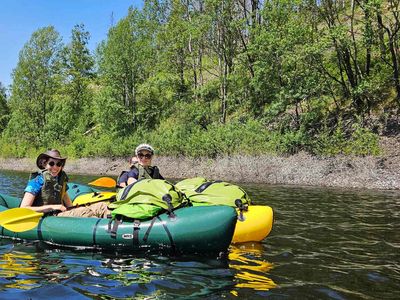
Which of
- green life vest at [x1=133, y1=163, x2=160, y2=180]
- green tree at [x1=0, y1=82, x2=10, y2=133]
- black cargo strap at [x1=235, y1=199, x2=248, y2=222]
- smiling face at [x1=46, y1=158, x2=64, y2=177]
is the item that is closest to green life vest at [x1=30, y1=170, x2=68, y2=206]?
smiling face at [x1=46, y1=158, x2=64, y2=177]

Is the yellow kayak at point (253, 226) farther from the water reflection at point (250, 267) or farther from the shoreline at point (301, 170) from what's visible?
the shoreline at point (301, 170)

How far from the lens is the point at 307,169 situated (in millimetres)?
15898

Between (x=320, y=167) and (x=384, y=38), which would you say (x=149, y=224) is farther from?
(x=384, y=38)

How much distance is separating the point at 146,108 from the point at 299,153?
14719 mm

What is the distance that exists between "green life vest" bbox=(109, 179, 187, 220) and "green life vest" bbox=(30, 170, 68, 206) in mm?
1149

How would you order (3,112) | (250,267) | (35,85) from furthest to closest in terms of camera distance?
(3,112), (35,85), (250,267)

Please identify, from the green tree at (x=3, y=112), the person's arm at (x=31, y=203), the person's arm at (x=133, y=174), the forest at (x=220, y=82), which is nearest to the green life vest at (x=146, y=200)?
the person's arm at (x=133, y=174)

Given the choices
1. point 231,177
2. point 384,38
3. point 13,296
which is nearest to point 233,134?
point 231,177

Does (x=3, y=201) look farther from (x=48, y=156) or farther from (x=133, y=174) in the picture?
(x=133, y=174)

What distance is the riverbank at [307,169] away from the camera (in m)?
14.4

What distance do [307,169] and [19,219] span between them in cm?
1211

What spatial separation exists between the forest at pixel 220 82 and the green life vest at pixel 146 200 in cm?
1171

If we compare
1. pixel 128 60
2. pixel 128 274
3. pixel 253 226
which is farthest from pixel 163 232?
pixel 128 60

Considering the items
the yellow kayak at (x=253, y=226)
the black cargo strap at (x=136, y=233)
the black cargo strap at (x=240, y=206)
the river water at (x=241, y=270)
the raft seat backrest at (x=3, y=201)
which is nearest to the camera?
the river water at (x=241, y=270)
